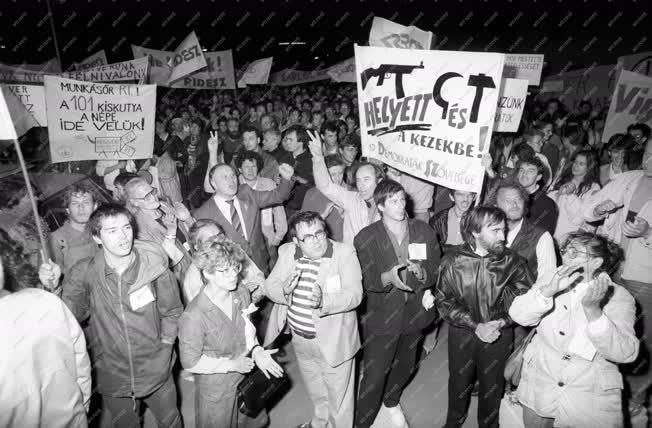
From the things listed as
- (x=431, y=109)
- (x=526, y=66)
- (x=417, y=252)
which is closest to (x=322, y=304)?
(x=417, y=252)

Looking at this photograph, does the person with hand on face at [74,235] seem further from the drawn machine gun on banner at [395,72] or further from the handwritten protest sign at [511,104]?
the handwritten protest sign at [511,104]

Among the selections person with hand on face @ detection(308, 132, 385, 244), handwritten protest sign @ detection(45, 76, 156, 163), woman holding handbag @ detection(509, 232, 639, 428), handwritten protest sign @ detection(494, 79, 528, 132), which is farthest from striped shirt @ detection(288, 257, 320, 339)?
handwritten protest sign @ detection(494, 79, 528, 132)

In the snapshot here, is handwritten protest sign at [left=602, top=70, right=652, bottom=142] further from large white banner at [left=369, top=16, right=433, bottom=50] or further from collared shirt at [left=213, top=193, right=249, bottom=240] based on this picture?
collared shirt at [left=213, top=193, right=249, bottom=240]

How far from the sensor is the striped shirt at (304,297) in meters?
3.23

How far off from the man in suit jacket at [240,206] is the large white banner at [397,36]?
8.98 feet

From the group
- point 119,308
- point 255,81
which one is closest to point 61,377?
point 119,308

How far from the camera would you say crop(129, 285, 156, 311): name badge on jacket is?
2.83 metres

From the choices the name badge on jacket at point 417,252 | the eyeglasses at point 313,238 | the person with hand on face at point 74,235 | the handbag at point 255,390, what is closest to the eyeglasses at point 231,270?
the eyeglasses at point 313,238

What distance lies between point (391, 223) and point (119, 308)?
86.7 inches

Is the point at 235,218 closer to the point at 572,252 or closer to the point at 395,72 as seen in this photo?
the point at 395,72

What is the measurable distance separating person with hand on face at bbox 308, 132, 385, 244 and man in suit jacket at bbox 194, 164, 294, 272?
17.2 inches

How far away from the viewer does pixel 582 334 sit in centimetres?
259

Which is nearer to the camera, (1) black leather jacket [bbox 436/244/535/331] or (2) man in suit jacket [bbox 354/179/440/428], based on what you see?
(1) black leather jacket [bbox 436/244/535/331]

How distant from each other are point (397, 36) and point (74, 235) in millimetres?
4876
